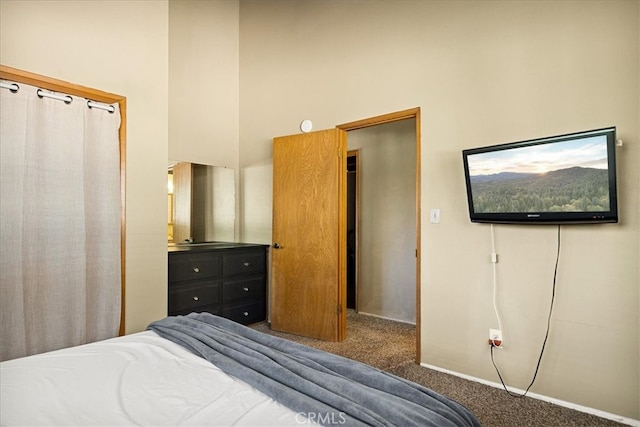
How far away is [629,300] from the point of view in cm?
204

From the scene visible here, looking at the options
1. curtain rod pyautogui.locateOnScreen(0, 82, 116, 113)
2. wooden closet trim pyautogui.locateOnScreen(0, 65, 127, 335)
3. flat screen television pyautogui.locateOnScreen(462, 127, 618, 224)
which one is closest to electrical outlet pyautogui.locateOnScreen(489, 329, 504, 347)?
flat screen television pyautogui.locateOnScreen(462, 127, 618, 224)

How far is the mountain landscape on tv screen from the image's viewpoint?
202cm

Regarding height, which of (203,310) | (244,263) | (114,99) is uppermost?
(114,99)

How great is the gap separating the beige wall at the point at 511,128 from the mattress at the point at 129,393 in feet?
6.21

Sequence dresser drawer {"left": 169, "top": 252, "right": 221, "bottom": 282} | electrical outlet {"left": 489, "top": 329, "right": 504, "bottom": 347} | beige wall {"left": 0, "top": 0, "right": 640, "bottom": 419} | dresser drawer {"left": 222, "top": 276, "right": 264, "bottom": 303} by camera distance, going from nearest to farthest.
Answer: beige wall {"left": 0, "top": 0, "right": 640, "bottom": 419}, electrical outlet {"left": 489, "top": 329, "right": 504, "bottom": 347}, dresser drawer {"left": 169, "top": 252, "right": 221, "bottom": 282}, dresser drawer {"left": 222, "top": 276, "right": 264, "bottom": 303}

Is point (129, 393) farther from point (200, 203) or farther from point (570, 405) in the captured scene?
point (200, 203)

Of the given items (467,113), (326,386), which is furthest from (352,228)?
(326,386)

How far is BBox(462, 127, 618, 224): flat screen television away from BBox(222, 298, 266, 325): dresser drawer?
2.37m

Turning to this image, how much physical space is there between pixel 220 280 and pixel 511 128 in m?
2.73

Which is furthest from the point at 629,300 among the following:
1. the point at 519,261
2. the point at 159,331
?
the point at 159,331

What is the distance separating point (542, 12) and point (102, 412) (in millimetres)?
3006

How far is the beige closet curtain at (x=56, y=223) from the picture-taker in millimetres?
2148

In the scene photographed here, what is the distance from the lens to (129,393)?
3.90ft
